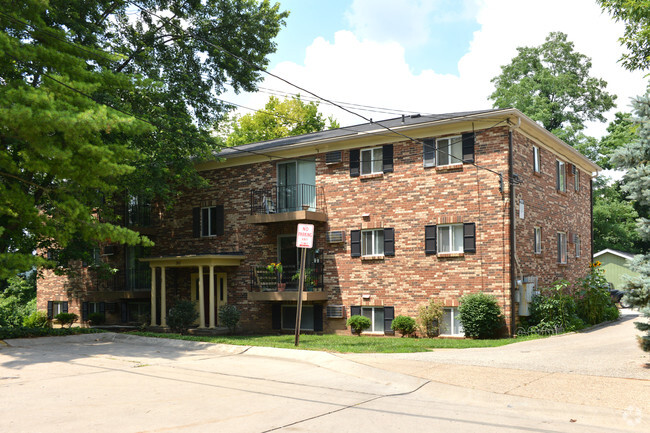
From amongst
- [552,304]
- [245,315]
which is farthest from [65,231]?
[552,304]

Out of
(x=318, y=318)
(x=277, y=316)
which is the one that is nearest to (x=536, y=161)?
(x=318, y=318)

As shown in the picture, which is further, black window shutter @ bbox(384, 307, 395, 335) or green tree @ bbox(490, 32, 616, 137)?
green tree @ bbox(490, 32, 616, 137)

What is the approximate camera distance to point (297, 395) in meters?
8.90

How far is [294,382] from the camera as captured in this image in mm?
10078

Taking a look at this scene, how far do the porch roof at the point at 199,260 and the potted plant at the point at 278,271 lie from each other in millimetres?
1613

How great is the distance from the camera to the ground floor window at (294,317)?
2167cm

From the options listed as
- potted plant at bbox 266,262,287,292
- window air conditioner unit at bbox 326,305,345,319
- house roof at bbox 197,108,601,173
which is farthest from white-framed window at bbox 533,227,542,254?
potted plant at bbox 266,262,287,292

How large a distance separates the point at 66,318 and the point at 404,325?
56.4 feet

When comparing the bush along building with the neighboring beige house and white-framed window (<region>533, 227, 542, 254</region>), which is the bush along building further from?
the neighboring beige house

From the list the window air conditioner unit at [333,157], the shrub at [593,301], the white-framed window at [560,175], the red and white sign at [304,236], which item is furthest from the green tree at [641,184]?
the white-framed window at [560,175]

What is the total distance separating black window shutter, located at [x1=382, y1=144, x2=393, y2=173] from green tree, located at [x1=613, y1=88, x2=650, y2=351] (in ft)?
29.1

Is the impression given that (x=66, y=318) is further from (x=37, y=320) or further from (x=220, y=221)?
(x=220, y=221)

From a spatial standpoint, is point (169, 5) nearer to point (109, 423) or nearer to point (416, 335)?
point (416, 335)

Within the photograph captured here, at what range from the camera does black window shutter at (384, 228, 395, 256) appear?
1978cm
